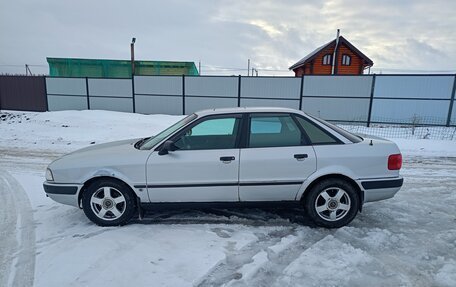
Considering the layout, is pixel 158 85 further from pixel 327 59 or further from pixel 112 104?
pixel 327 59

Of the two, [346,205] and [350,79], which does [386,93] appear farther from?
[346,205]

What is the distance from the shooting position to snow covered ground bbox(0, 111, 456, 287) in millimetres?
2672

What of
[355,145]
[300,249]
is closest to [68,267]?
[300,249]

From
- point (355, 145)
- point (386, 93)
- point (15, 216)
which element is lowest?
point (15, 216)

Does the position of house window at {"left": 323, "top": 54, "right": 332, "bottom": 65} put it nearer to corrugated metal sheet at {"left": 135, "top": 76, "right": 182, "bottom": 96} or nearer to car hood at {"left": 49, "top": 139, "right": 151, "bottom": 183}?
corrugated metal sheet at {"left": 135, "top": 76, "right": 182, "bottom": 96}

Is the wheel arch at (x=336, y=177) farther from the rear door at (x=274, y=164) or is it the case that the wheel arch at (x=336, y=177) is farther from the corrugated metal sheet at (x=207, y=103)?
the corrugated metal sheet at (x=207, y=103)

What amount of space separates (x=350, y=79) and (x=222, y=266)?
1298cm

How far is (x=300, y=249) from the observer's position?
10.3 ft

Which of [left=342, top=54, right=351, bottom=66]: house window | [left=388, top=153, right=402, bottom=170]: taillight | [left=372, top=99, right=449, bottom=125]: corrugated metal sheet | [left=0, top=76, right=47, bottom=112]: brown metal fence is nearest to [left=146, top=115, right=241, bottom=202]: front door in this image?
[left=388, top=153, right=402, bottom=170]: taillight

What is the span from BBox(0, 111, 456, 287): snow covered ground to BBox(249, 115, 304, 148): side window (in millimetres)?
1052

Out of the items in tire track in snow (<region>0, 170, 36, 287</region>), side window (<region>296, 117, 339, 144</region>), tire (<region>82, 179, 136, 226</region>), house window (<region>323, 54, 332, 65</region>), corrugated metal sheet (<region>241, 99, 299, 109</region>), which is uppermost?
house window (<region>323, 54, 332, 65</region>)

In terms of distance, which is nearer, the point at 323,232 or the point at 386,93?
the point at 323,232

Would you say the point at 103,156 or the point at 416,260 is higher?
the point at 103,156

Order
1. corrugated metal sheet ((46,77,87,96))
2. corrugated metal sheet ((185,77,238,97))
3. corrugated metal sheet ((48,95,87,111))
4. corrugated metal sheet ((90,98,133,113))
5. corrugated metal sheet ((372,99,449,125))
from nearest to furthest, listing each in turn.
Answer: corrugated metal sheet ((372,99,449,125)), corrugated metal sheet ((185,77,238,97)), corrugated metal sheet ((90,98,133,113)), corrugated metal sheet ((46,77,87,96)), corrugated metal sheet ((48,95,87,111))
